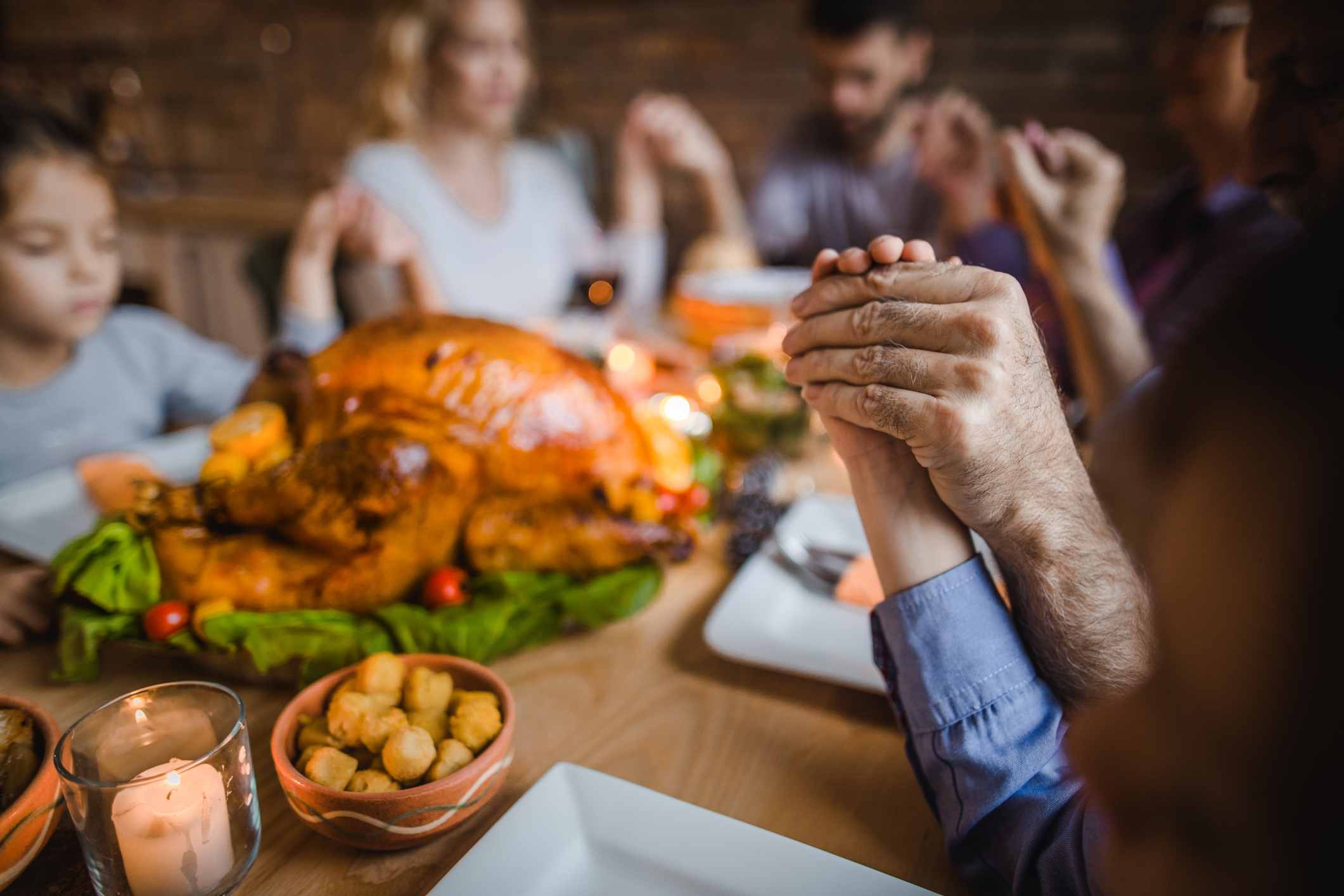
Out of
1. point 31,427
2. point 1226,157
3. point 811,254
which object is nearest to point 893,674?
point 1226,157

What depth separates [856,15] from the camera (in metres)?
2.57

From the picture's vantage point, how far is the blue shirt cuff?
0.57 m

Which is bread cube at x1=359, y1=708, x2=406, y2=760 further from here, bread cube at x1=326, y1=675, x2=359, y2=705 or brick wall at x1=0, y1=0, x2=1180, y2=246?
brick wall at x1=0, y1=0, x2=1180, y2=246

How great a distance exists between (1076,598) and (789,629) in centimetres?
34

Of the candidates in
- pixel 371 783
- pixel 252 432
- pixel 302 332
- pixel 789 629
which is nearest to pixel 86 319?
pixel 302 332

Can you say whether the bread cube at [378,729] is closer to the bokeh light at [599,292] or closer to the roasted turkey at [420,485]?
the roasted turkey at [420,485]

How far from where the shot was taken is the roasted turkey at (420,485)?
2.56 feet

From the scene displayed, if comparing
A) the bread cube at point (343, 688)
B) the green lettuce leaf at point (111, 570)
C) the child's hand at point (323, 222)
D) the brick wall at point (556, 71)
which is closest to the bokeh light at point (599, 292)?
the child's hand at point (323, 222)

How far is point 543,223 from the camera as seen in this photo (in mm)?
2969

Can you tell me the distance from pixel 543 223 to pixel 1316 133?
8.53ft

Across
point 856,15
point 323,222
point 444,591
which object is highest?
point 856,15

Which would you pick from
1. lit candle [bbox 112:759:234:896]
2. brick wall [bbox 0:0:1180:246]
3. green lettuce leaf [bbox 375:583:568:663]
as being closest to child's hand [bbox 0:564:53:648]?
green lettuce leaf [bbox 375:583:568:663]

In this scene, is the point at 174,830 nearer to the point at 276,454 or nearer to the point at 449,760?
the point at 449,760

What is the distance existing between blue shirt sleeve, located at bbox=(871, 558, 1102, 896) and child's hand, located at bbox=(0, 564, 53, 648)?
0.89m
